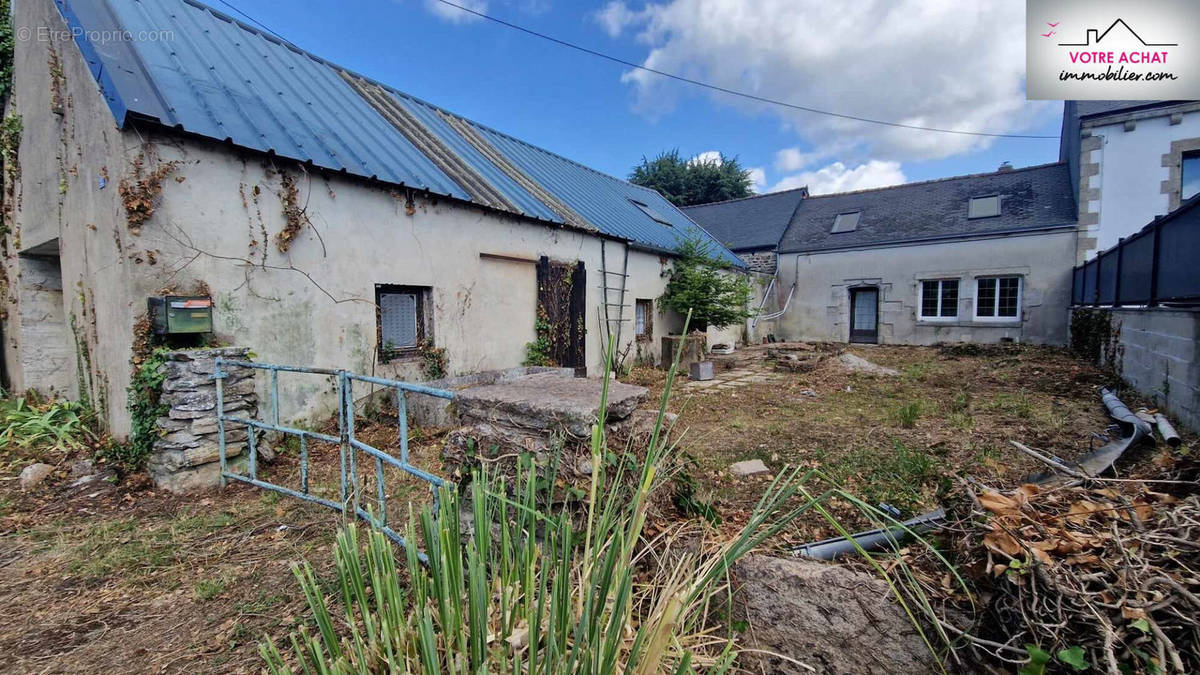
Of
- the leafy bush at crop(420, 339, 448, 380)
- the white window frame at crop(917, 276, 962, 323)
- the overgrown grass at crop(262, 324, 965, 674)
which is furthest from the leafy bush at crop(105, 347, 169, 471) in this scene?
the white window frame at crop(917, 276, 962, 323)

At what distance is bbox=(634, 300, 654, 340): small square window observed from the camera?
36.5 feet

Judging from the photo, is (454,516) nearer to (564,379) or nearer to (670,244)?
(564,379)

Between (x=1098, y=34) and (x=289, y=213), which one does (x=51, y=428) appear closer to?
(x=289, y=213)

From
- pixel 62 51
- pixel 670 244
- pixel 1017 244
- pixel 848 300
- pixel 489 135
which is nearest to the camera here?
pixel 62 51

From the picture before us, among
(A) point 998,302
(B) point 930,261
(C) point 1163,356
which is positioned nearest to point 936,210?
(B) point 930,261

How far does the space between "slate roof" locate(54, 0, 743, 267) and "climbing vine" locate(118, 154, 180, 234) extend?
43 cm

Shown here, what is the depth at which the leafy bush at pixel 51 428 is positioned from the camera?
4844mm

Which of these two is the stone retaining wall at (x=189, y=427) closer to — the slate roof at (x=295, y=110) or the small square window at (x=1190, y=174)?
the slate roof at (x=295, y=110)

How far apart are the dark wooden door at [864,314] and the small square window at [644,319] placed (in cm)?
899

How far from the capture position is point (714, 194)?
91.2ft

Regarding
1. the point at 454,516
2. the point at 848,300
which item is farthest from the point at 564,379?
the point at 848,300

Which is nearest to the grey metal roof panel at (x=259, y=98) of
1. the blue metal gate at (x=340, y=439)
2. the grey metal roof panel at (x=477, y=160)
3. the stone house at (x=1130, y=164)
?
the grey metal roof panel at (x=477, y=160)

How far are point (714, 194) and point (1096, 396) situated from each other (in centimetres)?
2325

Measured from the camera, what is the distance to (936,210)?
51.9ft
